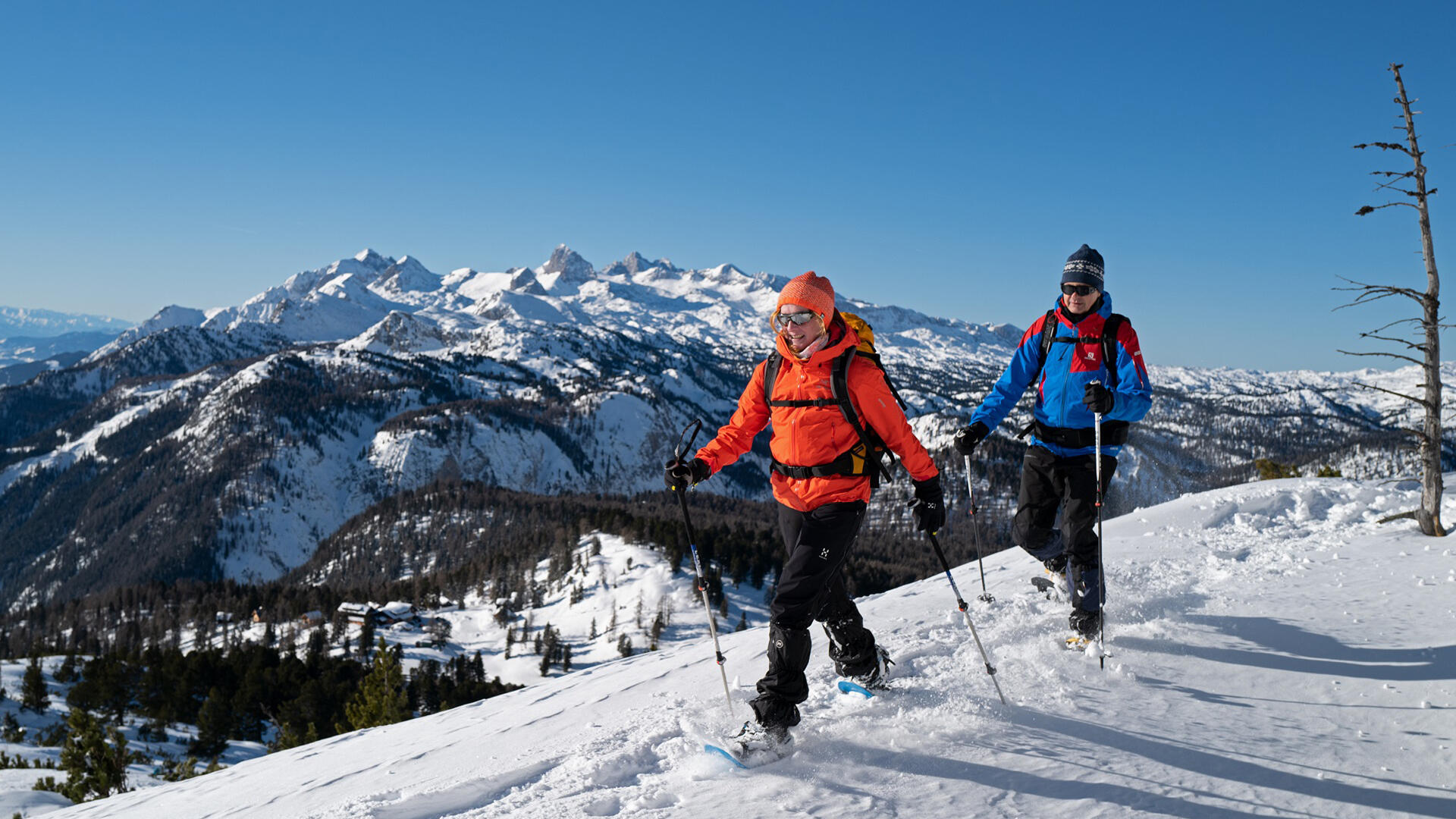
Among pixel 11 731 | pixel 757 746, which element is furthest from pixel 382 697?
pixel 11 731

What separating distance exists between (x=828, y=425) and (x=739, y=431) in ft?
3.13

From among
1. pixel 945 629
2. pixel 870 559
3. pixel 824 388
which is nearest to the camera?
pixel 824 388

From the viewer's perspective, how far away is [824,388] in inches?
211

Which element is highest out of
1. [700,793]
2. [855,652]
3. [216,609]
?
[855,652]

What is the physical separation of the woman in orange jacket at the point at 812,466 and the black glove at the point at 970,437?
149 centimetres

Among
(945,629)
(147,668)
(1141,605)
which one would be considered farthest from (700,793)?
(147,668)

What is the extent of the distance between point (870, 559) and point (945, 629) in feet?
484

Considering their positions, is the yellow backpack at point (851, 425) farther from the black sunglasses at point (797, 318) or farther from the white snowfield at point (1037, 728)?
the white snowfield at point (1037, 728)

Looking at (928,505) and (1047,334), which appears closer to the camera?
(928,505)

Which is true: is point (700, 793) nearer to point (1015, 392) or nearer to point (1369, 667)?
point (1015, 392)

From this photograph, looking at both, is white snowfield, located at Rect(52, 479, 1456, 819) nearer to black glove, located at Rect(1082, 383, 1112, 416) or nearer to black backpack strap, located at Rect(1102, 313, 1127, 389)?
black glove, located at Rect(1082, 383, 1112, 416)

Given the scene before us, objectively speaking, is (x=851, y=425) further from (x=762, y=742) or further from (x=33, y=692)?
(x=33, y=692)

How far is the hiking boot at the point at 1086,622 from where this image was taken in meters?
6.91

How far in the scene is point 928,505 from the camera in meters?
5.55
